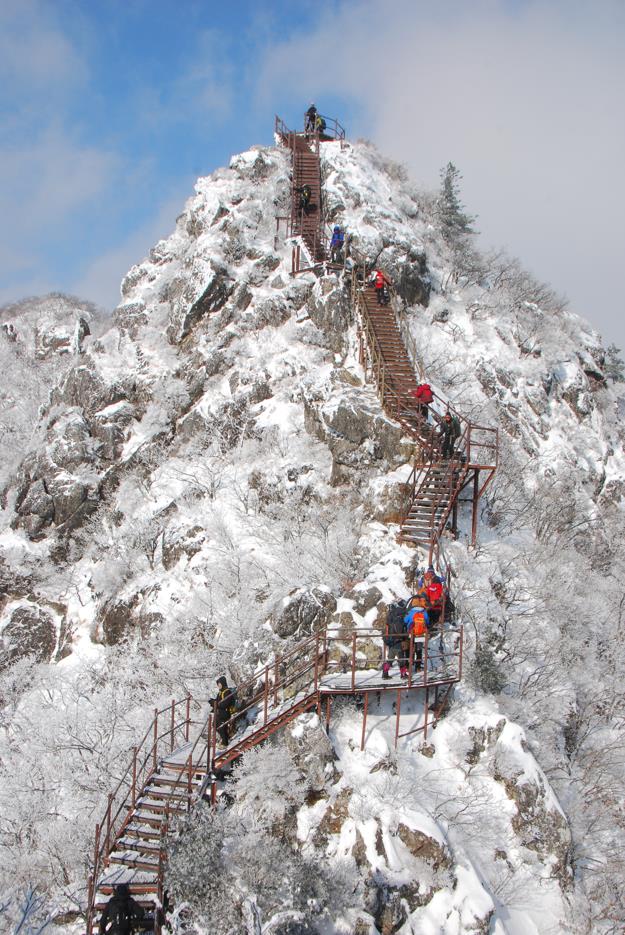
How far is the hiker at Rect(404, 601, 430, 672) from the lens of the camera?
13.9m

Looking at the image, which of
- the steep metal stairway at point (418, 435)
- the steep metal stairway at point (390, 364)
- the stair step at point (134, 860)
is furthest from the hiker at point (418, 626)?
the steep metal stairway at point (390, 364)

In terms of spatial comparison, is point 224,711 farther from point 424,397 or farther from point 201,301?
point 201,301

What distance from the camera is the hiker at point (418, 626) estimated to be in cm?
1394

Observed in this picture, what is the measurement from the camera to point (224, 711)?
1370cm

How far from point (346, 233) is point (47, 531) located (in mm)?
18190

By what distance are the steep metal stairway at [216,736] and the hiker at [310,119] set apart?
3164cm

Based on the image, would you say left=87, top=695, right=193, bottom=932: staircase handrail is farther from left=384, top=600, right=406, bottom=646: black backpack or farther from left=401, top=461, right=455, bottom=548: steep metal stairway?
left=401, top=461, right=455, bottom=548: steep metal stairway

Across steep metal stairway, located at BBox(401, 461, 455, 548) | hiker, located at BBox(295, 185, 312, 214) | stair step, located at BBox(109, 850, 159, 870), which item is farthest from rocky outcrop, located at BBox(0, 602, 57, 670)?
hiker, located at BBox(295, 185, 312, 214)

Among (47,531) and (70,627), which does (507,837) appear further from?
(47,531)

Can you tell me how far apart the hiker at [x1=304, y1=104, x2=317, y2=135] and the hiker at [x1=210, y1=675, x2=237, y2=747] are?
33098 millimetres

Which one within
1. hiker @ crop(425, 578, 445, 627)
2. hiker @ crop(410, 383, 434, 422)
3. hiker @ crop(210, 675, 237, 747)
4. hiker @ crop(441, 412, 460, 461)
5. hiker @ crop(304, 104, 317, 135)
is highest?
hiker @ crop(304, 104, 317, 135)

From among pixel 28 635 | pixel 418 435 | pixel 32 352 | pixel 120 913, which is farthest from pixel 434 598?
pixel 32 352

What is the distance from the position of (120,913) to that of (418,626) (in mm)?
7295

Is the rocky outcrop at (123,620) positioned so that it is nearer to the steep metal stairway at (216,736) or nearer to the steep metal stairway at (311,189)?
the steep metal stairway at (216,736)
